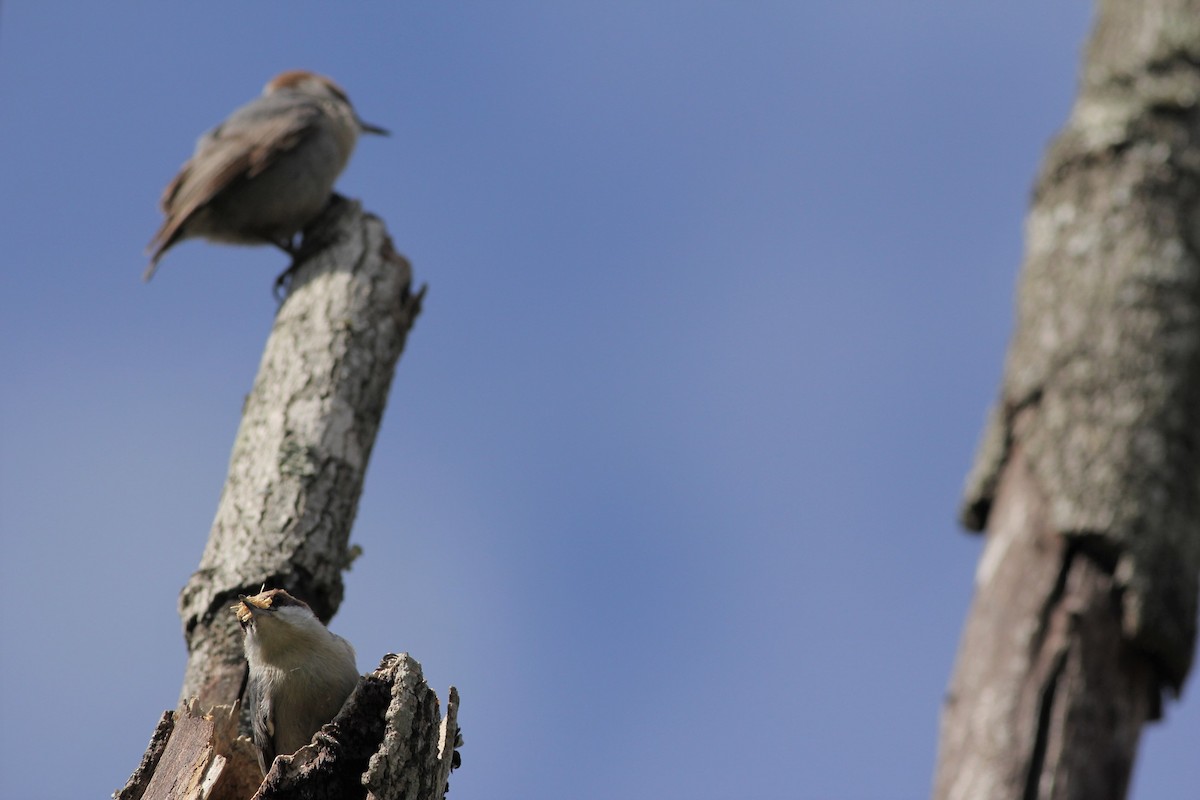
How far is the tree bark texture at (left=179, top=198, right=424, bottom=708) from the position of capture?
5488 mm

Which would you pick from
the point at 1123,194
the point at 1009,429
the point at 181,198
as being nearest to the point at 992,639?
the point at 1009,429

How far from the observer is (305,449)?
5.94m

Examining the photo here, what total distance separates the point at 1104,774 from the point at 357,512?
4.55 metres

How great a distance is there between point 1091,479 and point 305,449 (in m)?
4.42

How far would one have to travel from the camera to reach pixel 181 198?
8422 mm

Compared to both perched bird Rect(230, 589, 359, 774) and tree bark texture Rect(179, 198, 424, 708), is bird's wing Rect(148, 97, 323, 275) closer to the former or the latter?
tree bark texture Rect(179, 198, 424, 708)

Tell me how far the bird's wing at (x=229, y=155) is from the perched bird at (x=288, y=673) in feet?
12.5

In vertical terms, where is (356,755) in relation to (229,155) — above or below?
below

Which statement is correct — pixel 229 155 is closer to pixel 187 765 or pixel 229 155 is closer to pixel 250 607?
pixel 250 607

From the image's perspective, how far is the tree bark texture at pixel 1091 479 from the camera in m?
1.91

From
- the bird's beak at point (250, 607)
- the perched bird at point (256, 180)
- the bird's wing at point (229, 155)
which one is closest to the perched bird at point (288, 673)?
the bird's beak at point (250, 607)

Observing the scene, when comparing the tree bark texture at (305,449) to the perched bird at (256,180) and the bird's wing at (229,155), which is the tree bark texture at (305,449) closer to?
the perched bird at (256,180)

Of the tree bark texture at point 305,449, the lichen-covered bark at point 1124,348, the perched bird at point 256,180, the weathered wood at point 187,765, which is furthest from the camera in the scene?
the perched bird at point 256,180

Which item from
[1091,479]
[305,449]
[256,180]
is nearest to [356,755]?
[305,449]
